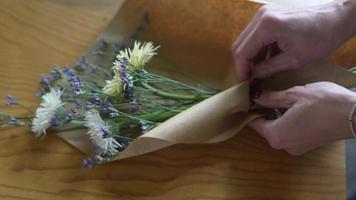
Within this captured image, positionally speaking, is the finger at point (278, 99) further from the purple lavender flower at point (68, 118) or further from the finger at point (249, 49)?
the purple lavender flower at point (68, 118)

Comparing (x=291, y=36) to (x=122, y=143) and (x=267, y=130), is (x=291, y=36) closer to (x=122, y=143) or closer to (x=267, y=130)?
(x=267, y=130)

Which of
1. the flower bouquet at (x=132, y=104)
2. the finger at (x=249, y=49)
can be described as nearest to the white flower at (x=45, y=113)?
the flower bouquet at (x=132, y=104)

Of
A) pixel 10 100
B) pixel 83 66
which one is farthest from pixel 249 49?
pixel 10 100

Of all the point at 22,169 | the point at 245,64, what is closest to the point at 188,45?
the point at 245,64

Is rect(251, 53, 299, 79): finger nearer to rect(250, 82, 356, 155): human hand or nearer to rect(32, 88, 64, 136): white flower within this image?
rect(250, 82, 356, 155): human hand

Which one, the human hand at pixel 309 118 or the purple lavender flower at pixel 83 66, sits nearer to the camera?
the human hand at pixel 309 118

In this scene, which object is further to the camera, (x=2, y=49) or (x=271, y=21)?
(x=2, y=49)

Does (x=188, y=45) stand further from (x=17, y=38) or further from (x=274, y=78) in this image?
(x=17, y=38)
